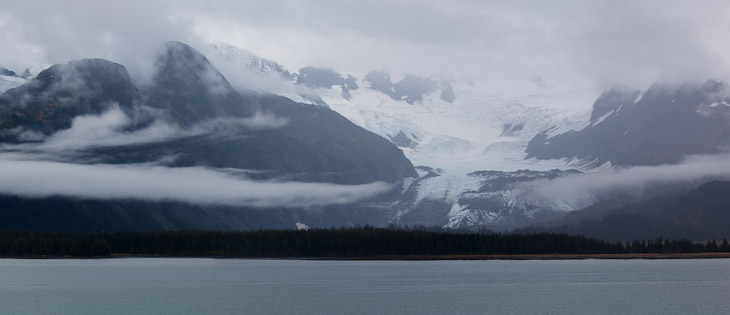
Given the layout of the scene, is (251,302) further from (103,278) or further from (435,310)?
(103,278)

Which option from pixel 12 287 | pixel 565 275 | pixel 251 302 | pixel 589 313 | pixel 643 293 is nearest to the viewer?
pixel 589 313

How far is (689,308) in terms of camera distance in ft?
420

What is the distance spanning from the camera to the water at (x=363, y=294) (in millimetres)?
129000

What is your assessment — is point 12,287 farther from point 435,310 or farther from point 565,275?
point 565,275

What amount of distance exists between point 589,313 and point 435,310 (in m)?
19.3

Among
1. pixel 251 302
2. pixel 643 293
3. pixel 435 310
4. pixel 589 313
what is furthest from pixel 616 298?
pixel 251 302

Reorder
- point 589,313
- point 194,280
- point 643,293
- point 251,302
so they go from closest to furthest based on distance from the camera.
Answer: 1. point 589,313
2. point 251,302
3. point 643,293
4. point 194,280

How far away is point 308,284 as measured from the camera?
17250 cm

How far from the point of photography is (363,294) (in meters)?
153

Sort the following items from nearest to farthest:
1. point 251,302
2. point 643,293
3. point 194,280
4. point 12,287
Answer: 1. point 251,302
2. point 643,293
3. point 12,287
4. point 194,280

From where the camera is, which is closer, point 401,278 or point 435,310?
point 435,310

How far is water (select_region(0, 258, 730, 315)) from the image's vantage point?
423 ft

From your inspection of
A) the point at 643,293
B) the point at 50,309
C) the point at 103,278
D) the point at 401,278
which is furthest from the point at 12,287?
the point at 643,293

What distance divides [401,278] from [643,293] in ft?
172
